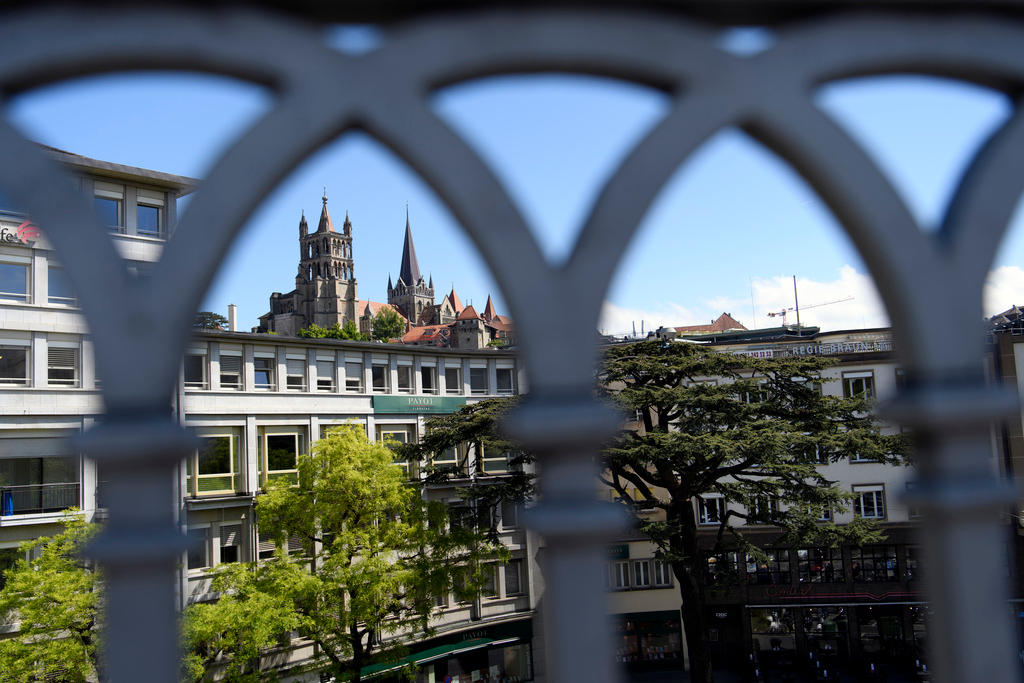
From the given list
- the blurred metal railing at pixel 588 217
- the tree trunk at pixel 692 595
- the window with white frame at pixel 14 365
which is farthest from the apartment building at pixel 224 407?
the blurred metal railing at pixel 588 217

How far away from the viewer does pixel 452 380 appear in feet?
105

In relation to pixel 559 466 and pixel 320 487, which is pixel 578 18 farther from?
pixel 320 487

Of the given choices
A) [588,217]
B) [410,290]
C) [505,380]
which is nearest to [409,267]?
[410,290]

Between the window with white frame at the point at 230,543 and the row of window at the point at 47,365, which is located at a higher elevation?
the row of window at the point at 47,365

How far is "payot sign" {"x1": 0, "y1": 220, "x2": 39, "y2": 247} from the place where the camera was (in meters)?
19.6

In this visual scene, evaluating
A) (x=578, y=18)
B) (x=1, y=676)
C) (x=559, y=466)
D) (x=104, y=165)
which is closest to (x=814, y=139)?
(x=578, y=18)

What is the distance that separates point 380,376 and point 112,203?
10949 millimetres

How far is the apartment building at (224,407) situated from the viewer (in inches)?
771

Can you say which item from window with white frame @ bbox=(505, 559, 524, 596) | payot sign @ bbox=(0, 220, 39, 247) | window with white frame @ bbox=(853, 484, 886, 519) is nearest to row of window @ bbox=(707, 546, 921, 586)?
window with white frame @ bbox=(853, 484, 886, 519)

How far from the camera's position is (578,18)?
13.0ft

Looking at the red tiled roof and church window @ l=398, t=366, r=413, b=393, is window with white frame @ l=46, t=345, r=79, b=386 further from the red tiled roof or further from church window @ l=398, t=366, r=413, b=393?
the red tiled roof

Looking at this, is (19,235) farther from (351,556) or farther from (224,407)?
(351,556)

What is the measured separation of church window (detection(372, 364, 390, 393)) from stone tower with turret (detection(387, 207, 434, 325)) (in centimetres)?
9716

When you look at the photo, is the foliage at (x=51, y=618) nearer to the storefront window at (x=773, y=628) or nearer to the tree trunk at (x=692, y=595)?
the tree trunk at (x=692, y=595)
